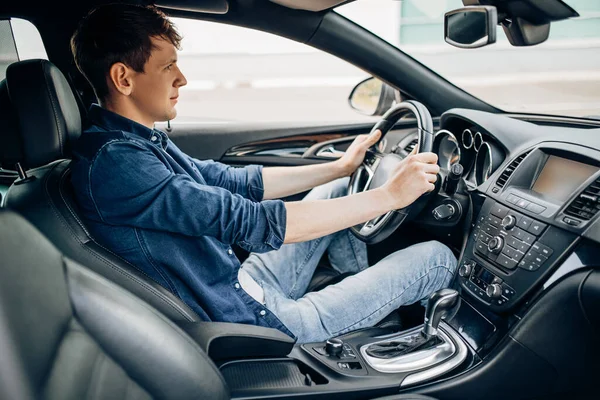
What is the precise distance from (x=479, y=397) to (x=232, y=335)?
0.71m

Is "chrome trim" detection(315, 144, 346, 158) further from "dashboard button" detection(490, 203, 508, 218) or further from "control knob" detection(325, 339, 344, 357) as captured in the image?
"control knob" detection(325, 339, 344, 357)

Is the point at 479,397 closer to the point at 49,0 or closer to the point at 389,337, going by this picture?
the point at 389,337

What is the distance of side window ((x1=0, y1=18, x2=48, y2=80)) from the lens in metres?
2.12

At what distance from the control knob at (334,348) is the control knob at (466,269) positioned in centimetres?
45

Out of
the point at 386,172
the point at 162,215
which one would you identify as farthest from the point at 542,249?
the point at 162,215

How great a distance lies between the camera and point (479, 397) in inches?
60.9

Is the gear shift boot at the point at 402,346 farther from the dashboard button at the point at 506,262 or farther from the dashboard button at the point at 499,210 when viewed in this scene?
the dashboard button at the point at 499,210

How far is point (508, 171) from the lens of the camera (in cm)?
171

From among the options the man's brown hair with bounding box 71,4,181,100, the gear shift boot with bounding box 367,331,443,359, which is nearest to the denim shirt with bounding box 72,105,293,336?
the man's brown hair with bounding box 71,4,181,100

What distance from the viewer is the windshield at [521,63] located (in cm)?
247

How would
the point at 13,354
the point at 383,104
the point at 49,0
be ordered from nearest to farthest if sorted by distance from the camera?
the point at 13,354 < the point at 49,0 < the point at 383,104

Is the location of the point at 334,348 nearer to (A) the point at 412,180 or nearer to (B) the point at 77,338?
(A) the point at 412,180

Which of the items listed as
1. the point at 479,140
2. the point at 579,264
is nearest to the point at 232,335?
the point at 579,264

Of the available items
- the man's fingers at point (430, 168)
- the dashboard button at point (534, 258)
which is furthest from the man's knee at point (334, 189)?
the dashboard button at point (534, 258)
